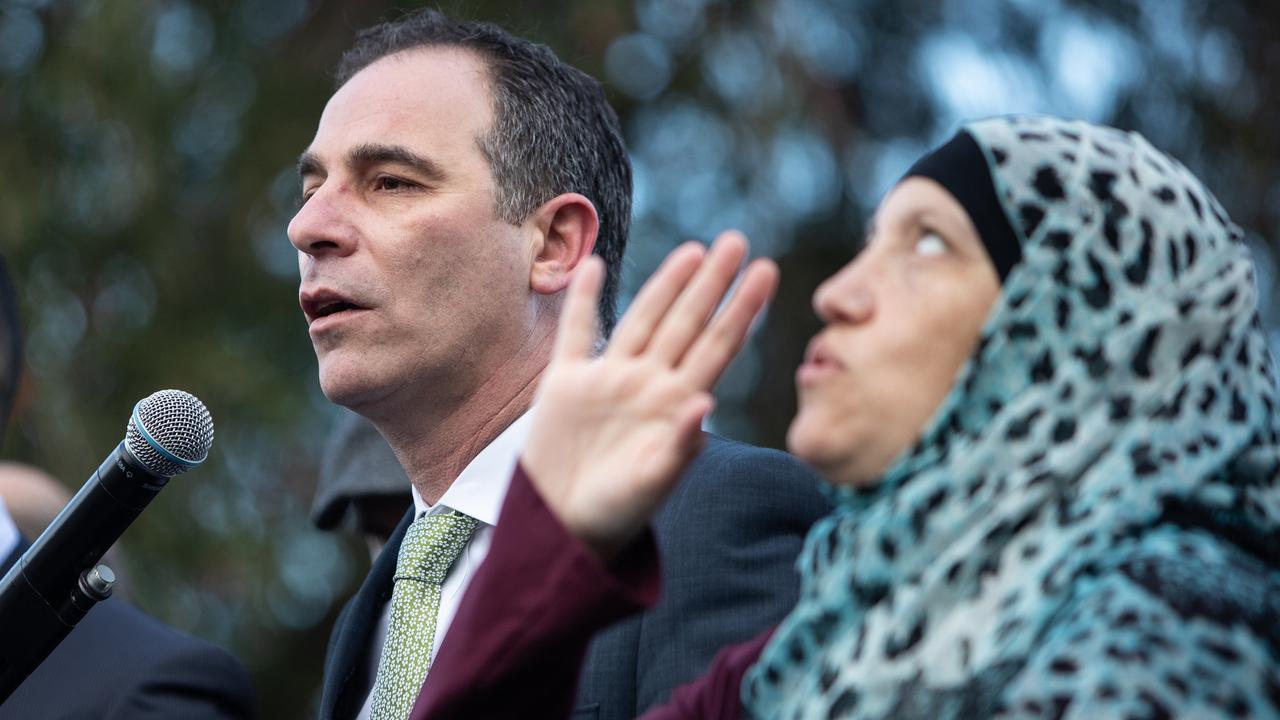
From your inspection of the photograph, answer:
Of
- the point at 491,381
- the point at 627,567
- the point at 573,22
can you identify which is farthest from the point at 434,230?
the point at 573,22

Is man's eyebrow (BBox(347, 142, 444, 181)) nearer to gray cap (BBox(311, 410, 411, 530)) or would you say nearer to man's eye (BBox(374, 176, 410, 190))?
A: man's eye (BBox(374, 176, 410, 190))

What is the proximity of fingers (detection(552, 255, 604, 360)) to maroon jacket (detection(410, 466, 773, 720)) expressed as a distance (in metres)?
0.14

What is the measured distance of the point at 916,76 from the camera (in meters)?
7.32

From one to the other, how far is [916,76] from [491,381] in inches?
180

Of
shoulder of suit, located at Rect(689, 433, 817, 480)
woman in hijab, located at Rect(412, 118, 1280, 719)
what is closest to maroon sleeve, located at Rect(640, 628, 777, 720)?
woman in hijab, located at Rect(412, 118, 1280, 719)

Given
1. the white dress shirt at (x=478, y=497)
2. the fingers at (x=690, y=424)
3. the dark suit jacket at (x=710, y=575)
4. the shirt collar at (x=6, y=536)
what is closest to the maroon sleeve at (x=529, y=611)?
the fingers at (x=690, y=424)

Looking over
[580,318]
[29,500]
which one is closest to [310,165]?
[29,500]

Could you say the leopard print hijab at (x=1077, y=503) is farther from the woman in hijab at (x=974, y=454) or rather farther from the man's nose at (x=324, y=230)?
the man's nose at (x=324, y=230)

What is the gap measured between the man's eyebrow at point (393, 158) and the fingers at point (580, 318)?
142 centimetres

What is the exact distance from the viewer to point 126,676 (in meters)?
3.10

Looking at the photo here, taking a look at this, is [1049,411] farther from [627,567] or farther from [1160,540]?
[627,567]

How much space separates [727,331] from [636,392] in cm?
12

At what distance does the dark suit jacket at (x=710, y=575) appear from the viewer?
2.50m

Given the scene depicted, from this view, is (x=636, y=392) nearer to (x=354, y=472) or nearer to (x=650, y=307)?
(x=650, y=307)
